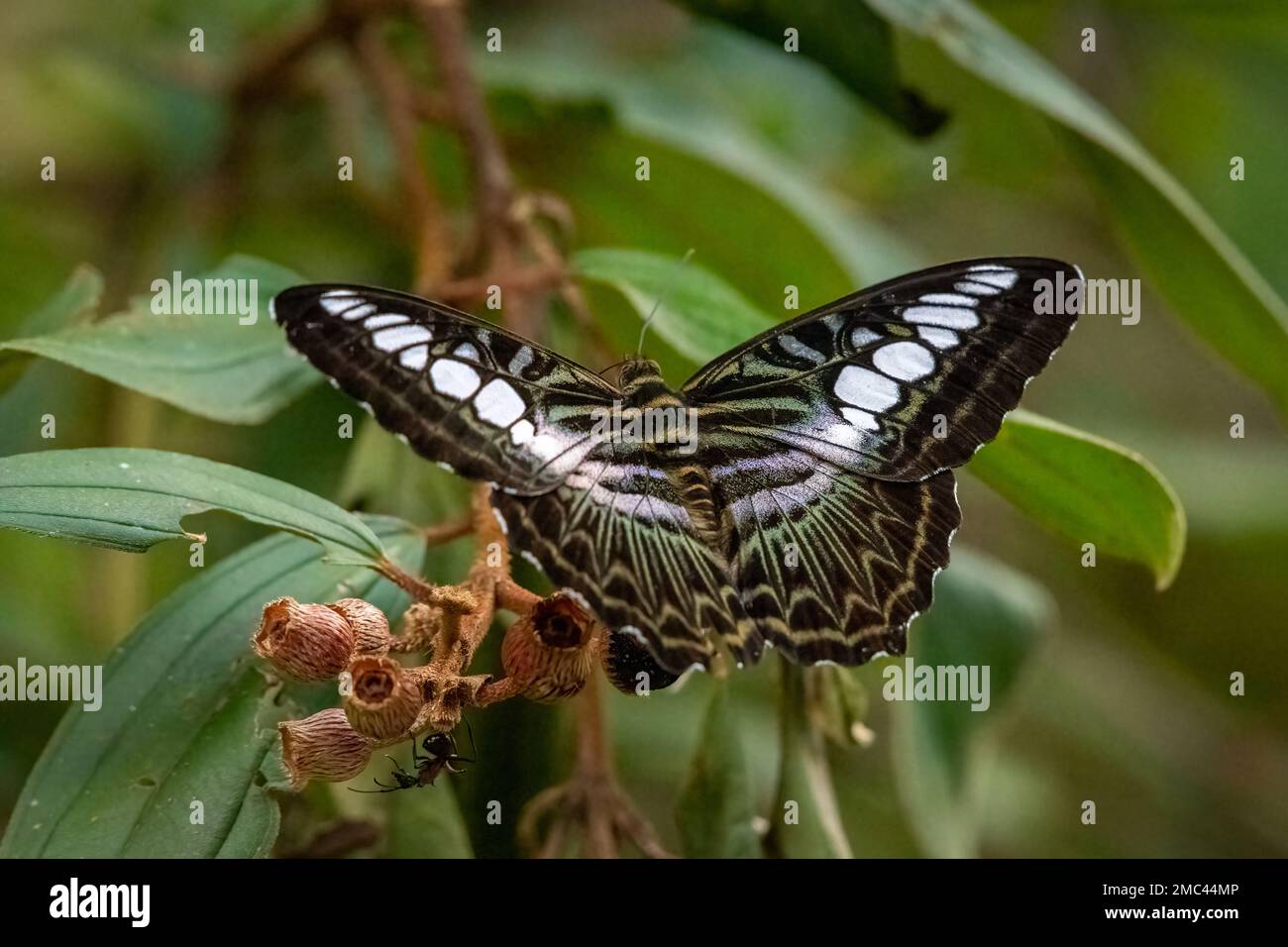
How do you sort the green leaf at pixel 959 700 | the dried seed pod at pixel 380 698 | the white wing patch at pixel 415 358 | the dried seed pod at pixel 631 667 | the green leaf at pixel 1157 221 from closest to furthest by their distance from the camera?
the dried seed pod at pixel 380 698, the dried seed pod at pixel 631 667, the white wing patch at pixel 415 358, the green leaf at pixel 1157 221, the green leaf at pixel 959 700

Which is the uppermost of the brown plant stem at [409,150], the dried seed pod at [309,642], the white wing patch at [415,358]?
the brown plant stem at [409,150]

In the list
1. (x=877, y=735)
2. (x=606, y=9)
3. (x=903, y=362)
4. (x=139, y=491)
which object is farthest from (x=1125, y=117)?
(x=139, y=491)

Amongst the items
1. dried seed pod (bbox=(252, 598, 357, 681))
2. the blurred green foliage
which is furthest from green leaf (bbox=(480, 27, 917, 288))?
dried seed pod (bbox=(252, 598, 357, 681))

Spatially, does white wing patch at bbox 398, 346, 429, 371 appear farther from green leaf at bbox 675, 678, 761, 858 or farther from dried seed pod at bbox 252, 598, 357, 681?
green leaf at bbox 675, 678, 761, 858

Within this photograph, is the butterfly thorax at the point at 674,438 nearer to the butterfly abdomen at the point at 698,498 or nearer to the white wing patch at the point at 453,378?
the butterfly abdomen at the point at 698,498

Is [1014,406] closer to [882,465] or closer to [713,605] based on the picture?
[882,465]

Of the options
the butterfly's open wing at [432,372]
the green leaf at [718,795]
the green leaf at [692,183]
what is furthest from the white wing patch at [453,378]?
the green leaf at [692,183]
